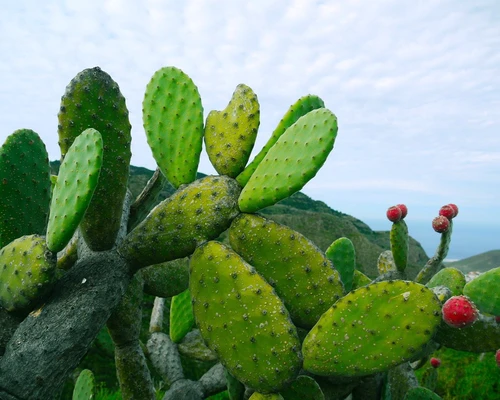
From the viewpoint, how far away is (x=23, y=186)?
143 cm

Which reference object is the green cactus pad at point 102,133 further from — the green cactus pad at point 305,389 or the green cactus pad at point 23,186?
the green cactus pad at point 305,389

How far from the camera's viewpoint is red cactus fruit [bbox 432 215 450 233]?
2057mm

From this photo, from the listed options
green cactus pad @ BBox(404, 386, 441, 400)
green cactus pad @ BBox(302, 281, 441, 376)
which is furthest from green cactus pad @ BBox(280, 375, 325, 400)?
green cactus pad @ BBox(404, 386, 441, 400)

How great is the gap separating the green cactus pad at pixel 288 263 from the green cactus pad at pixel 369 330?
74 millimetres

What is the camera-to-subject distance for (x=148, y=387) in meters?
1.79

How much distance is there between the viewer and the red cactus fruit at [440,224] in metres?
2.06

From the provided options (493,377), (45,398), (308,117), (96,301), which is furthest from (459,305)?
(493,377)

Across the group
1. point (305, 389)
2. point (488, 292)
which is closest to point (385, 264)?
point (488, 292)

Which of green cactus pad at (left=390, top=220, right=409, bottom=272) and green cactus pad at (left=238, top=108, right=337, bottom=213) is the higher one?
green cactus pad at (left=238, top=108, right=337, bottom=213)

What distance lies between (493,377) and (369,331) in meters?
3.04

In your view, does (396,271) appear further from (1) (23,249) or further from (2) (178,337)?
(1) (23,249)

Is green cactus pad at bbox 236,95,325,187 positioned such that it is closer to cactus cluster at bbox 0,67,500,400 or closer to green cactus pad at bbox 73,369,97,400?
cactus cluster at bbox 0,67,500,400

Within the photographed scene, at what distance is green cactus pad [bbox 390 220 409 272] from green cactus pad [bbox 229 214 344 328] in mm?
912

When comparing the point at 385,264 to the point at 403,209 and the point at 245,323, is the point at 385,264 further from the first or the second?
the point at 245,323
